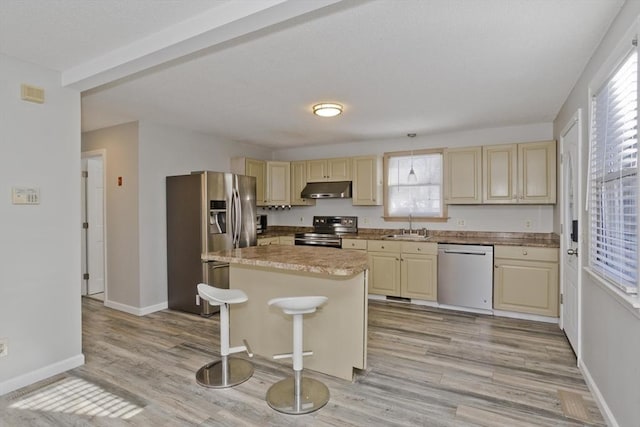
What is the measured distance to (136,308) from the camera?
4.36m

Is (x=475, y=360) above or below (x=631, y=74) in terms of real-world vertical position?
below

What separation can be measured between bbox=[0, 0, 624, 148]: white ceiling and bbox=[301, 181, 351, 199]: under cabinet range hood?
1.57m

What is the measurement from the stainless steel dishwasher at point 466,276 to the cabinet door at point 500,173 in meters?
0.72

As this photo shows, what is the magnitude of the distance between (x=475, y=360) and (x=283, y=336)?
1693mm

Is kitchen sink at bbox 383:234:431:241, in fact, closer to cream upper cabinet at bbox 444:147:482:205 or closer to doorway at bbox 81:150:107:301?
cream upper cabinet at bbox 444:147:482:205

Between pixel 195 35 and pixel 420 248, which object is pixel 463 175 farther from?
pixel 195 35

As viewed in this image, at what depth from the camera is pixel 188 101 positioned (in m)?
3.54

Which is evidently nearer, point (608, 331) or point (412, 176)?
point (608, 331)

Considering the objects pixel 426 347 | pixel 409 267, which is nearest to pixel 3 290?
pixel 426 347

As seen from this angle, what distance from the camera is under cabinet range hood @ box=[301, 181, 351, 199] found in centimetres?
542

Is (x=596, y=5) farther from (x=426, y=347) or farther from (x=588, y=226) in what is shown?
(x=426, y=347)

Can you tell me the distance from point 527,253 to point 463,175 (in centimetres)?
127

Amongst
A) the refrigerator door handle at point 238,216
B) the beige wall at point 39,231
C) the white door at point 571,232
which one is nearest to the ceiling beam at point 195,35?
the beige wall at point 39,231

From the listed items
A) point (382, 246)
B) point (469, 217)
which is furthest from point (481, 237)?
point (382, 246)
